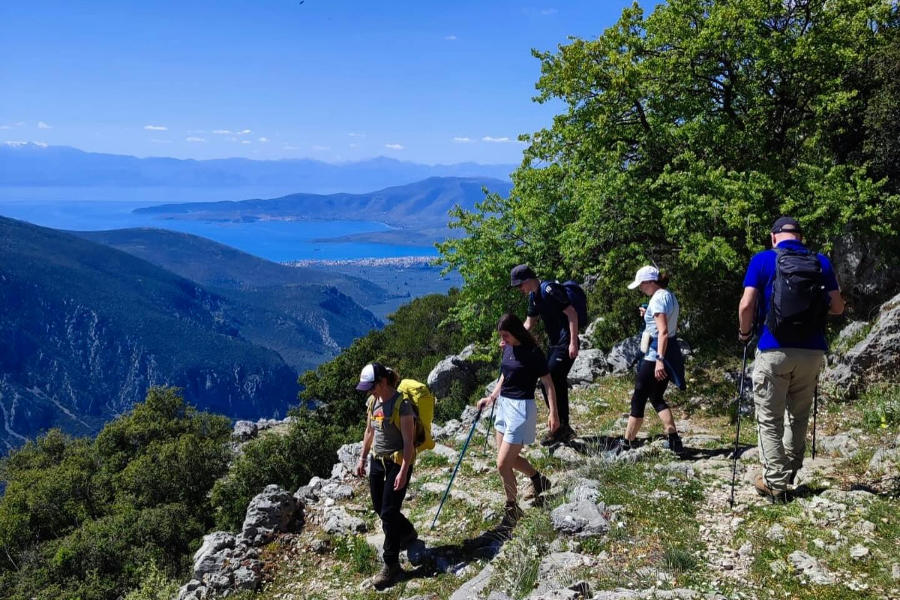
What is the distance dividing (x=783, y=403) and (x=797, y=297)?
125cm

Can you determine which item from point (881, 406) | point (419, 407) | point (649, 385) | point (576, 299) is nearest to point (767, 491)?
point (649, 385)

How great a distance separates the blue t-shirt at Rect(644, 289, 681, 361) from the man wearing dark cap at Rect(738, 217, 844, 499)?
1.34 meters

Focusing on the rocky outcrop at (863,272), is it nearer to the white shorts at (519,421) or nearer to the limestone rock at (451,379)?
the white shorts at (519,421)

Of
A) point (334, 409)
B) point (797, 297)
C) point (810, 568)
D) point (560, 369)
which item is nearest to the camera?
point (810, 568)

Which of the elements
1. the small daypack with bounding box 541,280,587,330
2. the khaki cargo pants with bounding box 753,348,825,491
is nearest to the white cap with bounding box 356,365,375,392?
the small daypack with bounding box 541,280,587,330

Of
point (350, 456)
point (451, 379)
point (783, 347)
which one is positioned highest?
point (783, 347)

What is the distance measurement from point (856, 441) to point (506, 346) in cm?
516

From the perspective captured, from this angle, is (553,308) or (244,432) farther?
(244,432)

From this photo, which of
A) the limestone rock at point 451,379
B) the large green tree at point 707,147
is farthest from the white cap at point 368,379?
the limestone rock at point 451,379

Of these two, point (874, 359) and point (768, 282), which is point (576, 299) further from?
point (874, 359)

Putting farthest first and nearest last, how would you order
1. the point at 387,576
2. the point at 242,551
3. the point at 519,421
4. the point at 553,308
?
the point at 242,551
the point at 553,308
the point at 387,576
the point at 519,421

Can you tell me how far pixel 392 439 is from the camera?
7.09m

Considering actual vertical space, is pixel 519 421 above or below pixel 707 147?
below

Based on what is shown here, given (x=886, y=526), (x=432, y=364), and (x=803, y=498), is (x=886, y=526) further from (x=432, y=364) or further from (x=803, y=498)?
(x=432, y=364)
